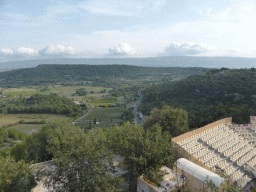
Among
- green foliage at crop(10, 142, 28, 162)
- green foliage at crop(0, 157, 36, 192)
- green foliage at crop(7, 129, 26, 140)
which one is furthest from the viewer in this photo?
green foliage at crop(7, 129, 26, 140)

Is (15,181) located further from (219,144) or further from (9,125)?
(9,125)

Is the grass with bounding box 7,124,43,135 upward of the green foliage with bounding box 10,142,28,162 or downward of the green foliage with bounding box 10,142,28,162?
downward

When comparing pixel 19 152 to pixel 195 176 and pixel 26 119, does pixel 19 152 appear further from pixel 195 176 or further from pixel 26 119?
pixel 26 119

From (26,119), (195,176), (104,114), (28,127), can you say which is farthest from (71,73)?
(195,176)

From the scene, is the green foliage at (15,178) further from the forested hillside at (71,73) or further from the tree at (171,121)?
the forested hillside at (71,73)

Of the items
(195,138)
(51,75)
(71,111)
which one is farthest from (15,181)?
(51,75)

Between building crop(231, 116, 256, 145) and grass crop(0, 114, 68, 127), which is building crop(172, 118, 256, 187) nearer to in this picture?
building crop(231, 116, 256, 145)

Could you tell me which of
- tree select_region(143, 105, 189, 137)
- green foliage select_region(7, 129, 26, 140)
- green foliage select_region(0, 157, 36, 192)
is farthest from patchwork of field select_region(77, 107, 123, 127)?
green foliage select_region(0, 157, 36, 192)
